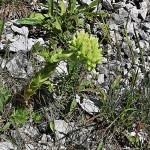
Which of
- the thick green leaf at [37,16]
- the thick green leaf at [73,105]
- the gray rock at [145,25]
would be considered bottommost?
the thick green leaf at [73,105]

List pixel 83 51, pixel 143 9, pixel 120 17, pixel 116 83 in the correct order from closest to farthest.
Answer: pixel 83 51 → pixel 116 83 → pixel 120 17 → pixel 143 9

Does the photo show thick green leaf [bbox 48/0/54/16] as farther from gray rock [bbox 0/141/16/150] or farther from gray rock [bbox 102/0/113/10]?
gray rock [bbox 0/141/16/150]

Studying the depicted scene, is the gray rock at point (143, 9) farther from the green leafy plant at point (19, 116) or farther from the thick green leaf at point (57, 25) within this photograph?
the green leafy plant at point (19, 116)

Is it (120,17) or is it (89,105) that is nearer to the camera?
(89,105)

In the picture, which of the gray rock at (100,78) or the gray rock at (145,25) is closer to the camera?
the gray rock at (100,78)

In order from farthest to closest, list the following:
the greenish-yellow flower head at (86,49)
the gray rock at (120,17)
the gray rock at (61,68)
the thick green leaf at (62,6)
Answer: the gray rock at (120,17), the thick green leaf at (62,6), the gray rock at (61,68), the greenish-yellow flower head at (86,49)

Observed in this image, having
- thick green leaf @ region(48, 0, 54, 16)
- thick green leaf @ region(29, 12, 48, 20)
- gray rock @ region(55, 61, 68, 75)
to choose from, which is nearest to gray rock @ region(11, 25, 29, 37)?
thick green leaf @ region(29, 12, 48, 20)

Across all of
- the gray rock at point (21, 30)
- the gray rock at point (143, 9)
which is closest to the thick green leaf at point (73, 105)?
the gray rock at point (21, 30)

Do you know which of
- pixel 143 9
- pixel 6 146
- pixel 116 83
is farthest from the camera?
pixel 143 9

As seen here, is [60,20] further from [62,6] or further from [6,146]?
[6,146]

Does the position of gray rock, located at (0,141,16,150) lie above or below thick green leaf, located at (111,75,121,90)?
below

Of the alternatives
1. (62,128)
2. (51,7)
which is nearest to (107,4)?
(51,7)

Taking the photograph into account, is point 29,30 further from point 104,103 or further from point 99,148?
point 99,148

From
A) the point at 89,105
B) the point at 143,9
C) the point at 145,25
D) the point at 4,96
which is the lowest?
the point at 89,105
